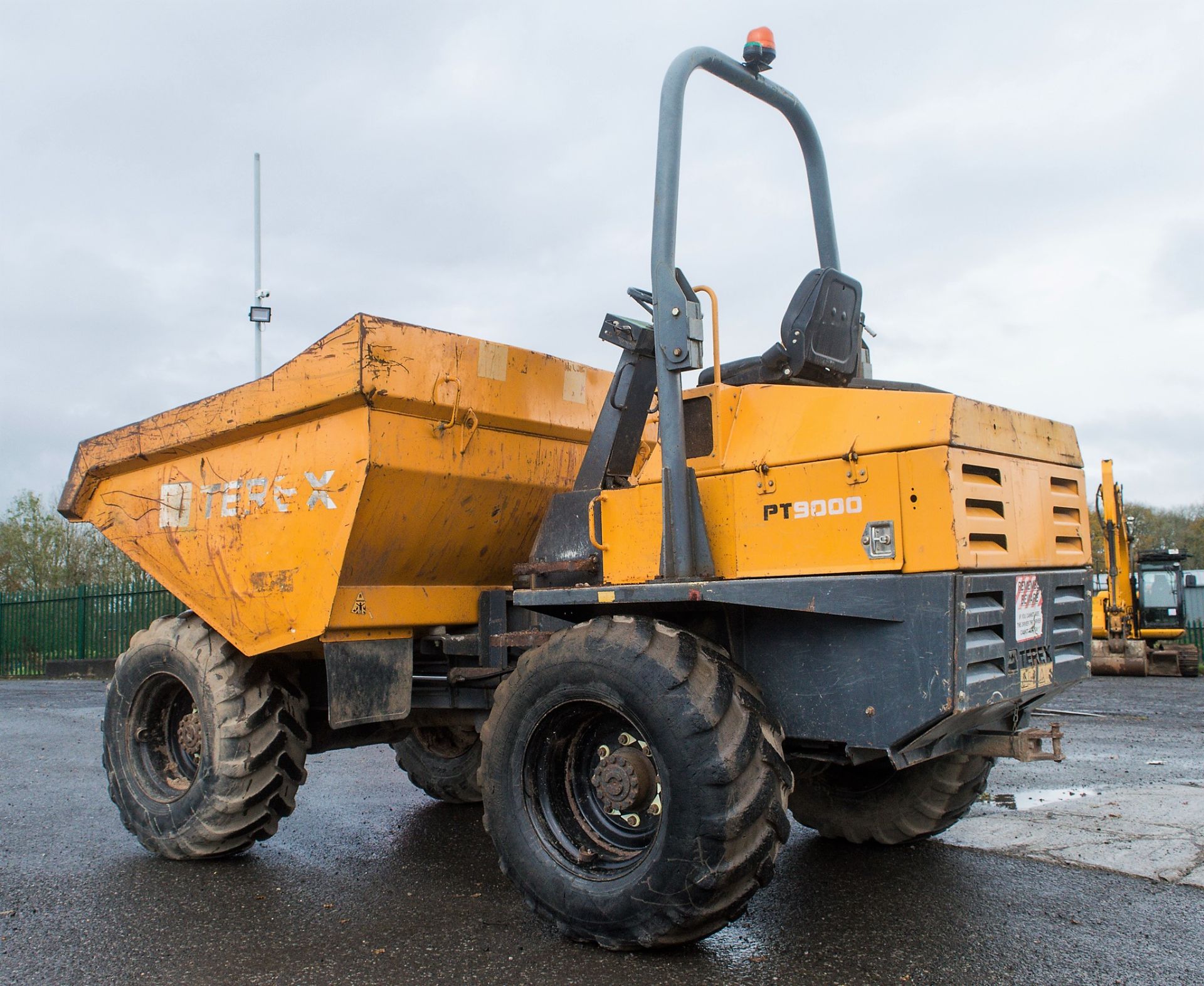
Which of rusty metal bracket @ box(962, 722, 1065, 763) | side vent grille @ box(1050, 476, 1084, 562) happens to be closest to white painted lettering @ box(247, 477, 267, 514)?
rusty metal bracket @ box(962, 722, 1065, 763)

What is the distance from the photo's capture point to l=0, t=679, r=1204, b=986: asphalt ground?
363 centimetres

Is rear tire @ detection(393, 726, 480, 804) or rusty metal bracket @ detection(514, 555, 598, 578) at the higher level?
rusty metal bracket @ detection(514, 555, 598, 578)

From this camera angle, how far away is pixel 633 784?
3.93m

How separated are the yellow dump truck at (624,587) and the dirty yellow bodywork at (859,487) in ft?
0.04

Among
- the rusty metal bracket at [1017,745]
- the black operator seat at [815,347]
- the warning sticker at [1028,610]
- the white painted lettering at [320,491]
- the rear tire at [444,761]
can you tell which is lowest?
the rear tire at [444,761]

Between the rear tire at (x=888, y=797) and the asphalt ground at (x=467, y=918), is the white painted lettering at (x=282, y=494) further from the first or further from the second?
the rear tire at (x=888, y=797)

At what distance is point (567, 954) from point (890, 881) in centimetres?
A: 169

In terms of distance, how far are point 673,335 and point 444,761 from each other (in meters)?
3.62

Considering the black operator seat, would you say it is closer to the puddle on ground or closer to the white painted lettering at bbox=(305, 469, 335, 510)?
the white painted lettering at bbox=(305, 469, 335, 510)

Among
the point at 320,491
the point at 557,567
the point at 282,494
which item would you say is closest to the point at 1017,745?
the point at 557,567

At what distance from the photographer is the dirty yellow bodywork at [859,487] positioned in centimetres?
355

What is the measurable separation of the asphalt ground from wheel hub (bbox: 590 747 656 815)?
53 centimetres

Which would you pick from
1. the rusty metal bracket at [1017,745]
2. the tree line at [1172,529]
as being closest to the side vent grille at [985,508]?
the rusty metal bracket at [1017,745]

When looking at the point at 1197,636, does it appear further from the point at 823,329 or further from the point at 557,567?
the point at 557,567
